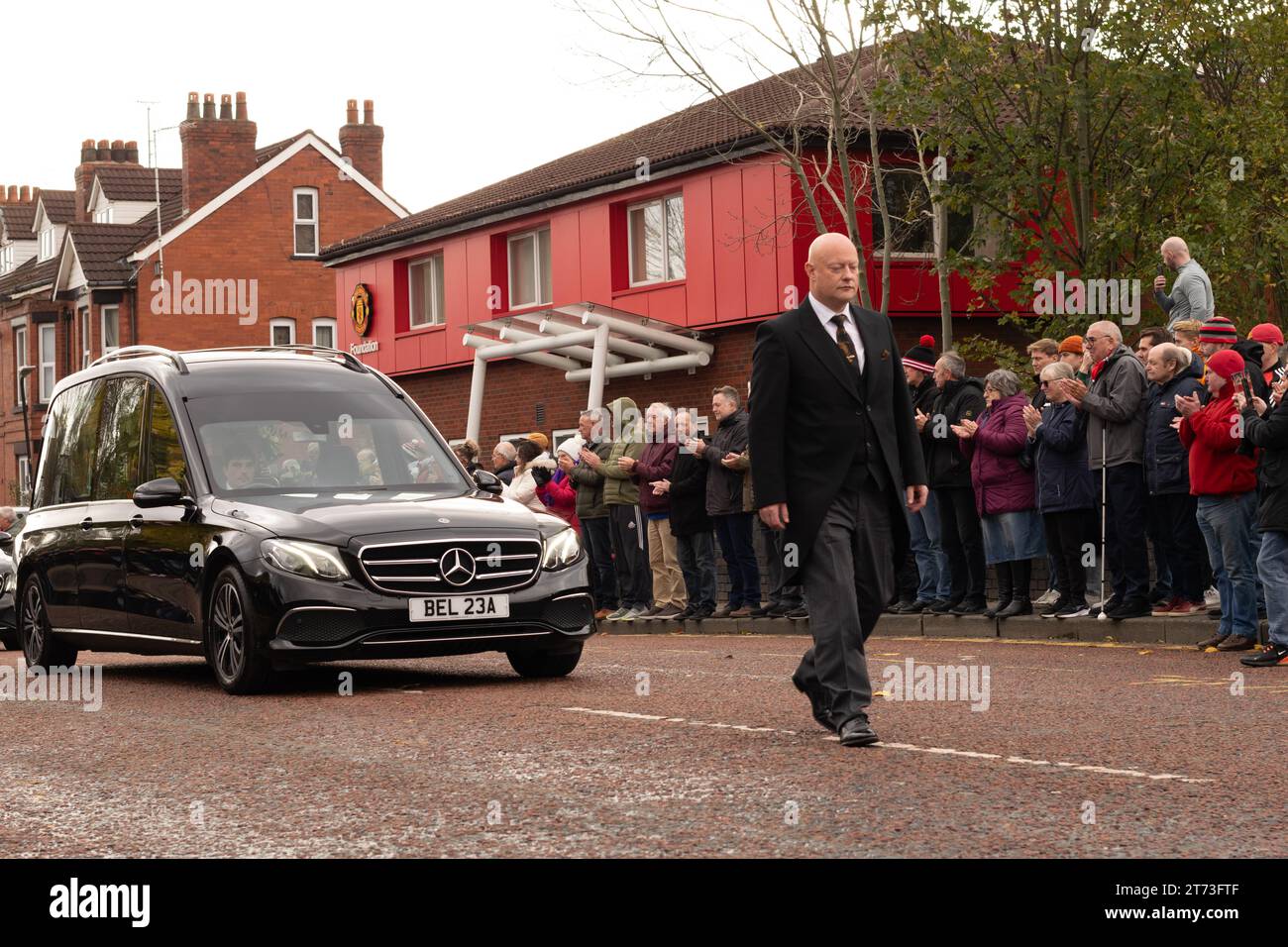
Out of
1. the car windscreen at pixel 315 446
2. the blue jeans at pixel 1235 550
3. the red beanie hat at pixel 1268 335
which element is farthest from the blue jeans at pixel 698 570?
the car windscreen at pixel 315 446

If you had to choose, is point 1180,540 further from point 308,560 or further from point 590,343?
point 590,343

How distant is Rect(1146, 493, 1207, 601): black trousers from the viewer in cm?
1490

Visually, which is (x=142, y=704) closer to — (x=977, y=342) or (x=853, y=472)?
(x=853, y=472)

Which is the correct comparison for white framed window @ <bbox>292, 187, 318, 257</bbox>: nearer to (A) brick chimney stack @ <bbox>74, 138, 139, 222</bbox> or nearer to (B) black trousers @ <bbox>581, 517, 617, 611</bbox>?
(A) brick chimney stack @ <bbox>74, 138, 139, 222</bbox>

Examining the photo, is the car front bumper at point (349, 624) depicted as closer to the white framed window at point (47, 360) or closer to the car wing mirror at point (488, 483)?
the car wing mirror at point (488, 483)

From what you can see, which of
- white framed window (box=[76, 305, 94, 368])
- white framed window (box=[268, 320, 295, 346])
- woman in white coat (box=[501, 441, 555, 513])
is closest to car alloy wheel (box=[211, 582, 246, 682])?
woman in white coat (box=[501, 441, 555, 513])

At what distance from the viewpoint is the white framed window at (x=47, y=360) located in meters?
61.0

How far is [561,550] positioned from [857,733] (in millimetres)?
3715

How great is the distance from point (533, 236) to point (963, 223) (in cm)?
946

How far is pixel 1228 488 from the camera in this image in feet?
43.7

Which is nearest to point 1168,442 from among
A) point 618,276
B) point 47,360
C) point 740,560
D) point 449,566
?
point 740,560

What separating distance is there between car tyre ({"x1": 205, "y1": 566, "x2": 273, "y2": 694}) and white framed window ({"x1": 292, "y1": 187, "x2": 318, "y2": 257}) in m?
45.2

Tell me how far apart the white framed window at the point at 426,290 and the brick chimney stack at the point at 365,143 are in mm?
15187
